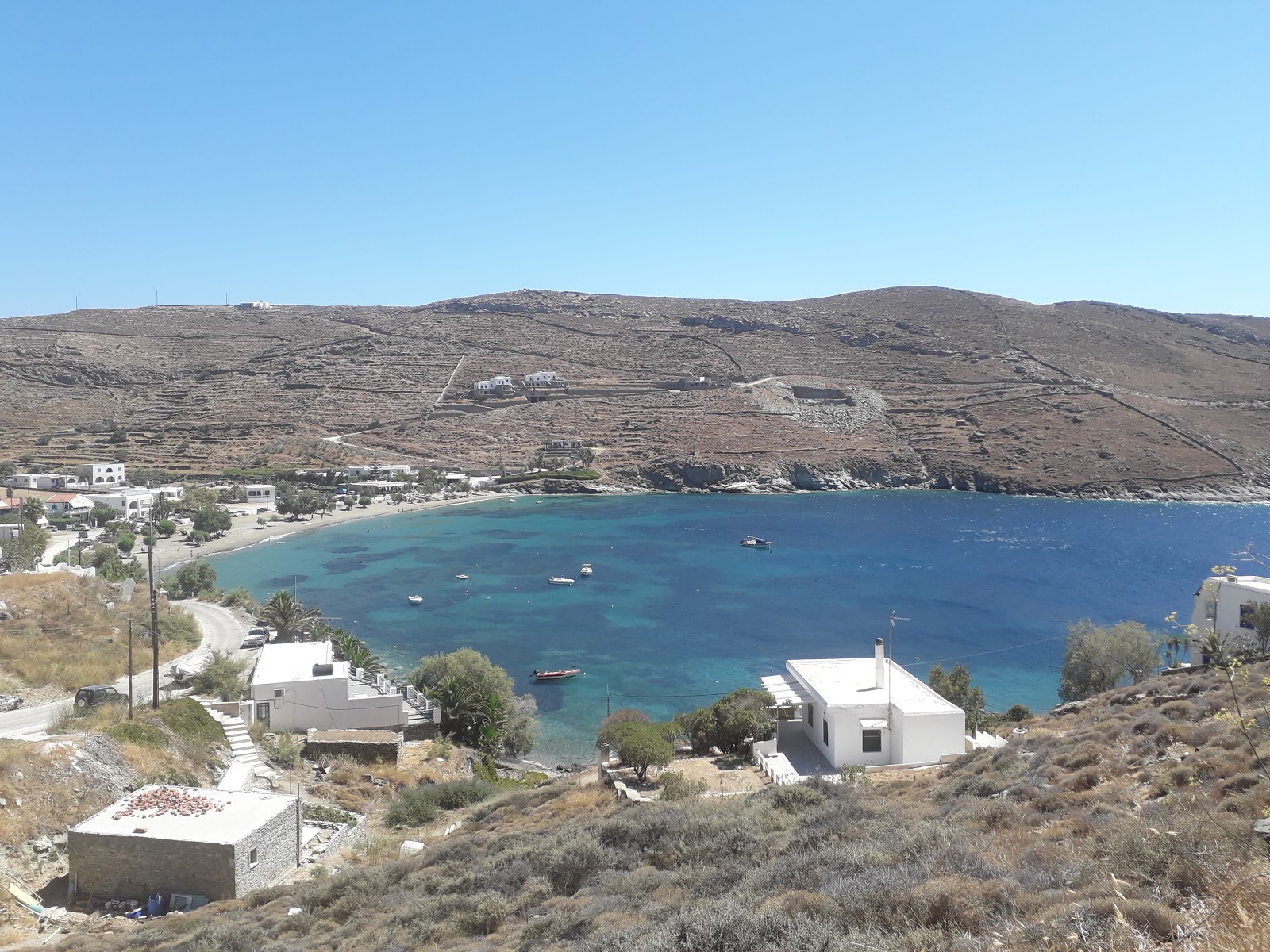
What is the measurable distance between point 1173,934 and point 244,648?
31.1 meters

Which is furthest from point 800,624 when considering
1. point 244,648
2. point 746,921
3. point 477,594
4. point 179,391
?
point 179,391

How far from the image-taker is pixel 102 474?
242 feet

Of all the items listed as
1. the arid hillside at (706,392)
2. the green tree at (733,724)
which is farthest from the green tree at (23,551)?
the arid hillside at (706,392)

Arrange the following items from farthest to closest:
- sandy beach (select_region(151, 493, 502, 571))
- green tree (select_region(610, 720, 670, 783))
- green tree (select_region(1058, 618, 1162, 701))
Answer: sandy beach (select_region(151, 493, 502, 571)), green tree (select_region(1058, 618, 1162, 701)), green tree (select_region(610, 720, 670, 783))

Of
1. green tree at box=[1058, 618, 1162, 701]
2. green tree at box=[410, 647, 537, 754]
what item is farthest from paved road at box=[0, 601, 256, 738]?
green tree at box=[1058, 618, 1162, 701]

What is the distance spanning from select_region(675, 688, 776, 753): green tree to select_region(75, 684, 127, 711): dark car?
44.1 ft

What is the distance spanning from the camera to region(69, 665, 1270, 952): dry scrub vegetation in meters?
5.12

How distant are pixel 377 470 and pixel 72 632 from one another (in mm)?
63692

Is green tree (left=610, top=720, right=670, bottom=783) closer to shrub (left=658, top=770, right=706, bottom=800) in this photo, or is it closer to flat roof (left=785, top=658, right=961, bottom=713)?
shrub (left=658, top=770, right=706, bottom=800)

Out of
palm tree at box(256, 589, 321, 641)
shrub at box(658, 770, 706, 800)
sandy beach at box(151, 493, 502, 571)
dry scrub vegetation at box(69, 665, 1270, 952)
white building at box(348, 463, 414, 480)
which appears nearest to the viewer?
dry scrub vegetation at box(69, 665, 1270, 952)

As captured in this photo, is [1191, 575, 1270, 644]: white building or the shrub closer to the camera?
the shrub

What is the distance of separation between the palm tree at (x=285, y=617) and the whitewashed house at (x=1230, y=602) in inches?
1257

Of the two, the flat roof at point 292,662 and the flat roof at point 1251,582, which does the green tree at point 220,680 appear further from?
the flat roof at point 1251,582

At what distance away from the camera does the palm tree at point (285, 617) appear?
3200 centimetres
